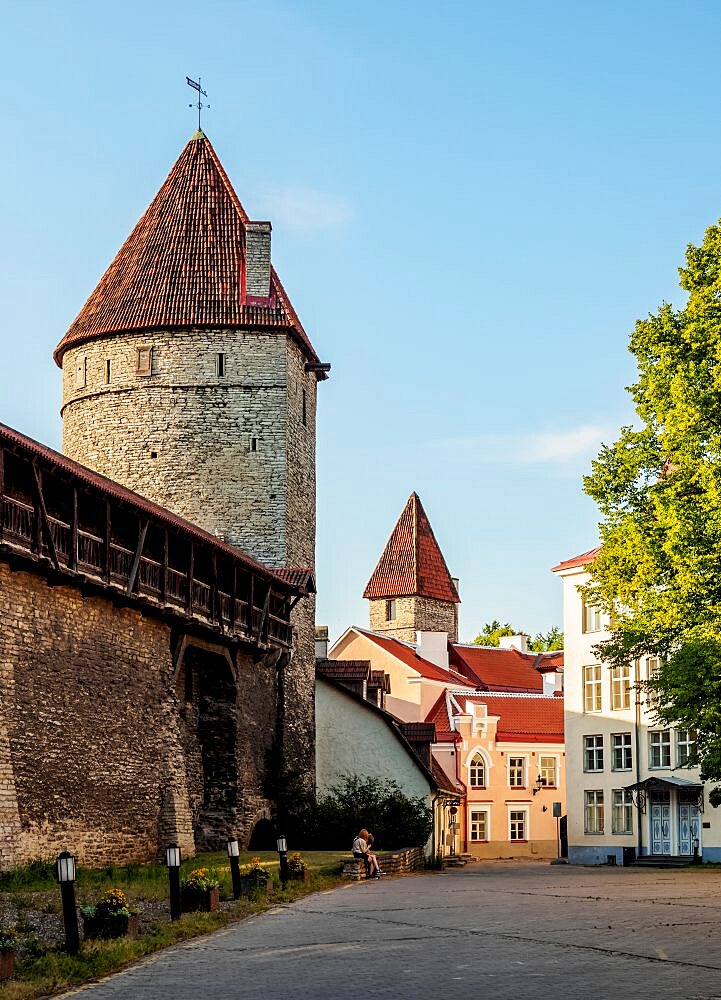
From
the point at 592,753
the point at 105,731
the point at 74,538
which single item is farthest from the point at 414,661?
the point at 74,538

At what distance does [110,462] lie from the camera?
41.0 metres

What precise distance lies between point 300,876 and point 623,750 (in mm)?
22396

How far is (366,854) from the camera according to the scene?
26172 mm

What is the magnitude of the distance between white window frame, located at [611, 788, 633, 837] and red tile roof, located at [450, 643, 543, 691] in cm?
2987

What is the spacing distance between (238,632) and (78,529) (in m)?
9.50

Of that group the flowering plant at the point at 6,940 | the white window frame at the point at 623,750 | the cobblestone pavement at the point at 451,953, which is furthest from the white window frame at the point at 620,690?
the flowering plant at the point at 6,940

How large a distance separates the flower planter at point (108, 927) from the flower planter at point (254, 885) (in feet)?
18.5

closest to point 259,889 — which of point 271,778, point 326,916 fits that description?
point 326,916

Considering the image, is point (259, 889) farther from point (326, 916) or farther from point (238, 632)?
point (238, 632)

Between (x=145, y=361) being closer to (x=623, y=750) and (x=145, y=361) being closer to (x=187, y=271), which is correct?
(x=187, y=271)

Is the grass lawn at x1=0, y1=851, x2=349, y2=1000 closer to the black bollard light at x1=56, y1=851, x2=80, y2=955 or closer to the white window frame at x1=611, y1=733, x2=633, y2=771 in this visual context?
the black bollard light at x1=56, y1=851, x2=80, y2=955

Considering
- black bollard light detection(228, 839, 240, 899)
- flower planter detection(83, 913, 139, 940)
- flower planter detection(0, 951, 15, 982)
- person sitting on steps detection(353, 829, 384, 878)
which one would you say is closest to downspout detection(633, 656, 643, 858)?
person sitting on steps detection(353, 829, 384, 878)

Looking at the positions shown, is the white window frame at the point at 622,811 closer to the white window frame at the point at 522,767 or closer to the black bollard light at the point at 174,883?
the white window frame at the point at 522,767

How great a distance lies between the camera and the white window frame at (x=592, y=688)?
1731 inches
